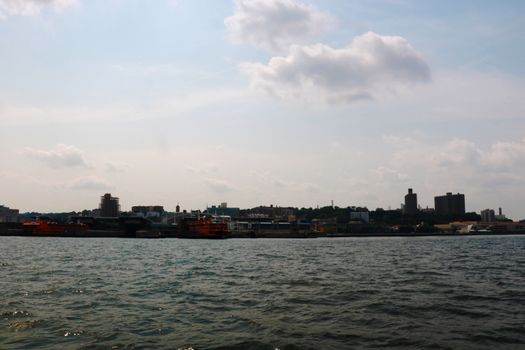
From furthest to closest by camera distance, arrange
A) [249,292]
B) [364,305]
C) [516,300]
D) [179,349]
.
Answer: [249,292] < [516,300] < [364,305] < [179,349]

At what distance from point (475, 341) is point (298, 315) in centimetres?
854

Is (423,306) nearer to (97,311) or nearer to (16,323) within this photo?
(97,311)

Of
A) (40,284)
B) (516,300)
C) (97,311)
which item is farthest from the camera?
(40,284)

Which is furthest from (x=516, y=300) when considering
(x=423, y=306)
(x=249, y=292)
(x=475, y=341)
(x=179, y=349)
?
(x=179, y=349)

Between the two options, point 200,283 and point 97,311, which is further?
point 200,283

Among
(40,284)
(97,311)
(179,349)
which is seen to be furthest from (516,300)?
(40,284)

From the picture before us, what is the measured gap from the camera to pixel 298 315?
920 inches

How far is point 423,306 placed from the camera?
2586 cm

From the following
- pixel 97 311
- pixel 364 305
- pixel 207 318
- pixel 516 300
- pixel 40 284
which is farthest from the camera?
pixel 40 284

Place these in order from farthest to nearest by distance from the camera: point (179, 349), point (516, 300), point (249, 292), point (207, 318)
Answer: point (249, 292), point (516, 300), point (207, 318), point (179, 349)

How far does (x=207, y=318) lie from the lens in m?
22.7

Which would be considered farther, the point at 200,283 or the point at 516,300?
the point at 200,283

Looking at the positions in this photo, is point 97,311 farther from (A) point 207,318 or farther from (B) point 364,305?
(B) point 364,305

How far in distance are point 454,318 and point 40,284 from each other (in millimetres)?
29967
